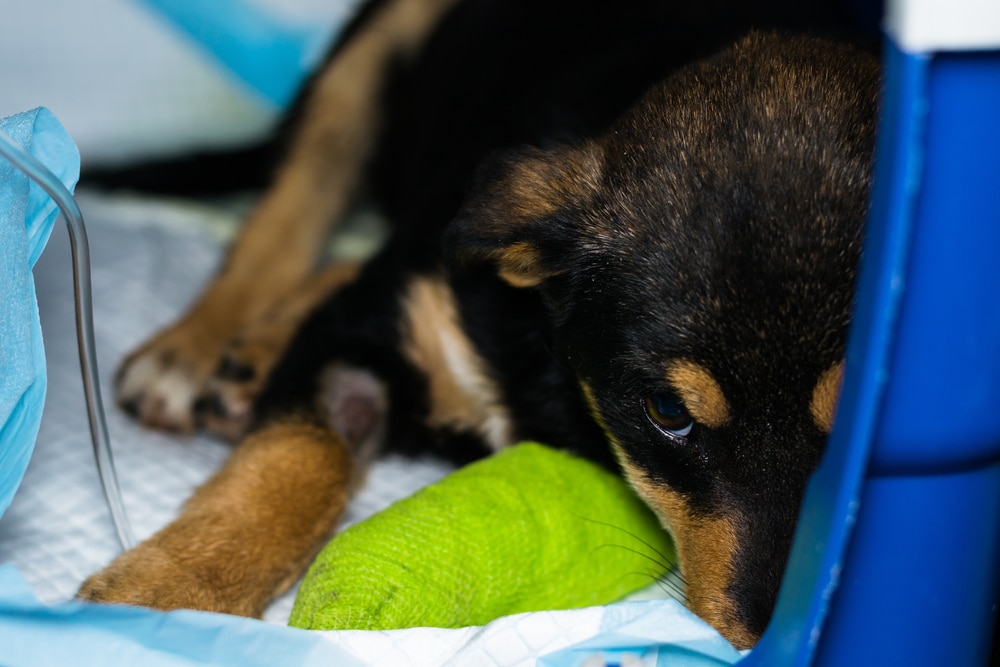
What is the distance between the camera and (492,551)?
1.43 metres

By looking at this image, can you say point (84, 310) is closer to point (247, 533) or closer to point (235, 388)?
point (247, 533)

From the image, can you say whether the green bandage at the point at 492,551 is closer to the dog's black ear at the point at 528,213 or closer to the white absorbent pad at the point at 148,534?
the white absorbent pad at the point at 148,534

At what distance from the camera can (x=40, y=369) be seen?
1287mm

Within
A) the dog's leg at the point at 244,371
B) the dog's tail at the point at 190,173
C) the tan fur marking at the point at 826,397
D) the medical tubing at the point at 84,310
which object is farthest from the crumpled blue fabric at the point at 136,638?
the dog's tail at the point at 190,173

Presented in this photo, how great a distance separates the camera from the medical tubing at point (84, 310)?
1210 millimetres

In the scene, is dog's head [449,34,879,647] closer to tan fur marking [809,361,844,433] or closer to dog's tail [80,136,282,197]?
tan fur marking [809,361,844,433]

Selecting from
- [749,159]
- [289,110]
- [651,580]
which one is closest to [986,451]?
[749,159]

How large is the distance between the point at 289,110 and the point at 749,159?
1839 mm

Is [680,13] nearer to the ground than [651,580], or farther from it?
farther from it

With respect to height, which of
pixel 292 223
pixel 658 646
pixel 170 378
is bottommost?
pixel 170 378

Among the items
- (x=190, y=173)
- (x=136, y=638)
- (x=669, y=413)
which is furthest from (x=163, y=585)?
(x=190, y=173)

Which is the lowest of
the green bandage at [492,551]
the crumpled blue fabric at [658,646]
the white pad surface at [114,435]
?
the white pad surface at [114,435]

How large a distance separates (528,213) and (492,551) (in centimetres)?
48

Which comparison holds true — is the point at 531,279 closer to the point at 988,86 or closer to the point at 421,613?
the point at 421,613
